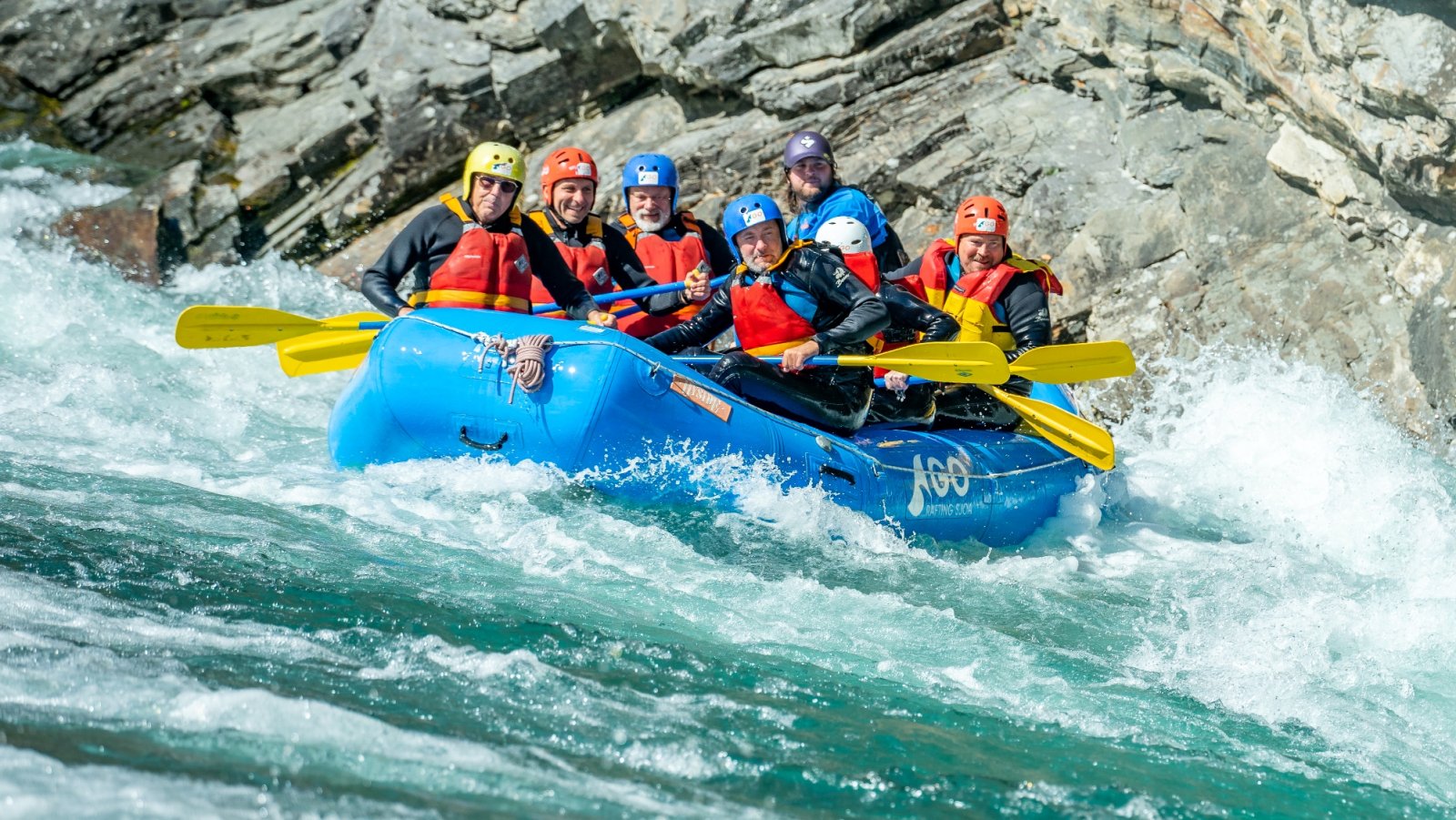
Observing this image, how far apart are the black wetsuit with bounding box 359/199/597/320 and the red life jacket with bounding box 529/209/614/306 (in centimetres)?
65

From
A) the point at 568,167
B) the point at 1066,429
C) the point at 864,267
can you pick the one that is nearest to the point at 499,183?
the point at 568,167

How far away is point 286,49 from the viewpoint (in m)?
13.4

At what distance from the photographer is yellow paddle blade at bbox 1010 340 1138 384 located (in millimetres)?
6586

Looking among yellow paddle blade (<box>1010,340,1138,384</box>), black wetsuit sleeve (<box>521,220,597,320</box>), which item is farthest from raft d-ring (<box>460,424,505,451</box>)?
yellow paddle blade (<box>1010,340,1138,384</box>)

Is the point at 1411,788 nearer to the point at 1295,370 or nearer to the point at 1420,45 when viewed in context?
the point at 1420,45

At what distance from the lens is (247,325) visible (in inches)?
259

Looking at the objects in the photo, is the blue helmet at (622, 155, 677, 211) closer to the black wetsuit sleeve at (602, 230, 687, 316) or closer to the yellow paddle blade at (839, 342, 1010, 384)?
the black wetsuit sleeve at (602, 230, 687, 316)

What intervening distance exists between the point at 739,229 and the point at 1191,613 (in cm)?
240

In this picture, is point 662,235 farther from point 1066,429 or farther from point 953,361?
point 1066,429

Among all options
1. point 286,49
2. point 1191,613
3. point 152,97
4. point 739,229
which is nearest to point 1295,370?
point 1191,613

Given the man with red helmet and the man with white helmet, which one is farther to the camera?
the man with red helmet

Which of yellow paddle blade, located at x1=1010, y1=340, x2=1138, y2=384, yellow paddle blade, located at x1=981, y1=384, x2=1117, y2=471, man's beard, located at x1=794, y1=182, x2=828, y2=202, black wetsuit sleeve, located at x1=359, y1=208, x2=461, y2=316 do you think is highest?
black wetsuit sleeve, located at x1=359, y1=208, x2=461, y2=316

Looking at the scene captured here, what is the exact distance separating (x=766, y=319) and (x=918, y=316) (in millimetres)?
774

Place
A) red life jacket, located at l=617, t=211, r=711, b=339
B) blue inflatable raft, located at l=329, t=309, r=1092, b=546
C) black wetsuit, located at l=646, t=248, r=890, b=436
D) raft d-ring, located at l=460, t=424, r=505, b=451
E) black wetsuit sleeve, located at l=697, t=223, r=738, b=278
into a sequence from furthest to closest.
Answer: black wetsuit sleeve, located at l=697, t=223, r=738, b=278 < red life jacket, located at l=617, t=211, r=711, b=339 < black wetsuit, located at l=646, t=248, r=890, b=436 < raft d-ring, located at l=460, t=424, r=505, b=451 < blue inflatable raft, located at l=329, t=309, r=1092, b=546
